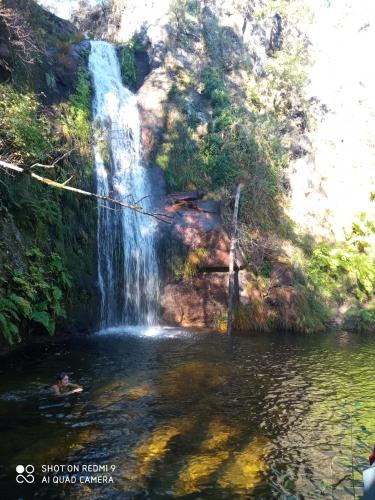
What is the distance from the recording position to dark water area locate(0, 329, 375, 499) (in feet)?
19.4

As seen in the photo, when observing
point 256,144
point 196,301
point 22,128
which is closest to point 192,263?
point 196,301

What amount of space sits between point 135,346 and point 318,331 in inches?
309

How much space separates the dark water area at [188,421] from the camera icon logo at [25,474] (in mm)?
78

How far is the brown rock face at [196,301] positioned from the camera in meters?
16.7

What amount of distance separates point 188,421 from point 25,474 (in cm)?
296

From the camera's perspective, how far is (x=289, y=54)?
99.1 feet

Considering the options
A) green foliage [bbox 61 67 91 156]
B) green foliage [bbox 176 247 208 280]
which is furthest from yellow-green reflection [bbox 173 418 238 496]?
green foliage [bbox 61 67 91 156]

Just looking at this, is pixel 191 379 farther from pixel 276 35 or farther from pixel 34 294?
pixel 276 35

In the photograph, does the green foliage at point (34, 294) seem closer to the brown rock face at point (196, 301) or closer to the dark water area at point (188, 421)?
the dark water area at point (188, 421)

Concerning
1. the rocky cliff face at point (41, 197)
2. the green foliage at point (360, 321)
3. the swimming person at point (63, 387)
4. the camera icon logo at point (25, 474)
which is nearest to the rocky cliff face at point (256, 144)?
the green foliage at point (360, 321)

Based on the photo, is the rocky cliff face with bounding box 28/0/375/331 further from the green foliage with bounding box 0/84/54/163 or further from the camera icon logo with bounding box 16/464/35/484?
the camera icon logo with bounding box 16/464/35/484

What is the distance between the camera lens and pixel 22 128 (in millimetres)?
12859

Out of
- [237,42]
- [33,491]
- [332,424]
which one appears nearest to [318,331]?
[332,424]

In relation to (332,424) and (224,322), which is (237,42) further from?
(332,424)
